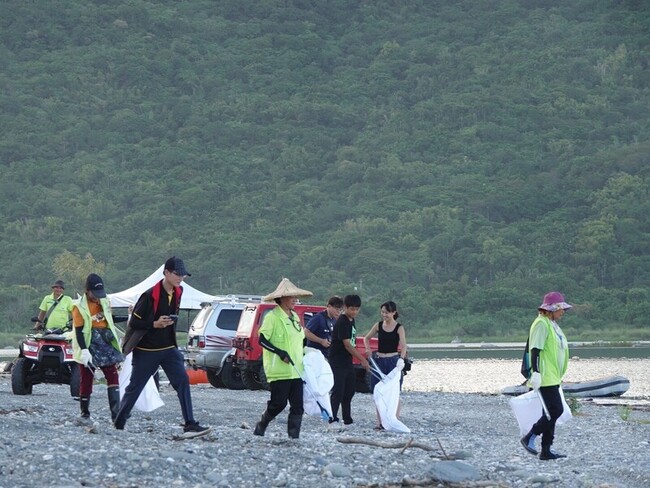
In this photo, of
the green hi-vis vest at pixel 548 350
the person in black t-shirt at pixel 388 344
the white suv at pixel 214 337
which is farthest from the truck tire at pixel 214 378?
the green hi-vis vest at pixel 548 350

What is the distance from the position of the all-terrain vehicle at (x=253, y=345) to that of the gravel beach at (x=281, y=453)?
425 centimetres

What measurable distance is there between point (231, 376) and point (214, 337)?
748mm

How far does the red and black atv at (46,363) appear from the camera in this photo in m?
20.0

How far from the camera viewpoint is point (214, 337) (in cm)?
2506

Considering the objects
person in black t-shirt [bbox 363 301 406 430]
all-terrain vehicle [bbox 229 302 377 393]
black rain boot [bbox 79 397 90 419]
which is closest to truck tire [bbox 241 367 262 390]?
all-terrain vehicle [bbox 229 302 377 393]

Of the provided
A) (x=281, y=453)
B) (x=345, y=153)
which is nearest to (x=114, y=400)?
(x=281, y=453)

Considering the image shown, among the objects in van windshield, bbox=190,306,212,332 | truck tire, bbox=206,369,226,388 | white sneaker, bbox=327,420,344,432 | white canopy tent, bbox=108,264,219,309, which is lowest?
white sneaker, bbox=327,420,344,432

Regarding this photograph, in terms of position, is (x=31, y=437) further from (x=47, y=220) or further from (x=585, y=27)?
(x=585, y=27)

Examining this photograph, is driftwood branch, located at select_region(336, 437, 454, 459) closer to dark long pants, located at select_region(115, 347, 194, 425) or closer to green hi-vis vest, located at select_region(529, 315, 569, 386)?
green hi-vis vest, located at select_region(529, 315, 569, 386)

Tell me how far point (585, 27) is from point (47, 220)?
60180 millimetres

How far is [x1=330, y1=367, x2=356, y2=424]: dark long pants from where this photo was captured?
16.7 m

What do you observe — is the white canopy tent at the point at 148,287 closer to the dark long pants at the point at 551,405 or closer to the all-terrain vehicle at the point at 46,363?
the all-terrain vehicle at the point at 46,363

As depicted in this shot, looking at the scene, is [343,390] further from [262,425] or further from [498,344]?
[498,344]

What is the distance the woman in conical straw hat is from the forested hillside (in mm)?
66752
